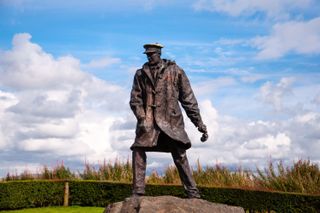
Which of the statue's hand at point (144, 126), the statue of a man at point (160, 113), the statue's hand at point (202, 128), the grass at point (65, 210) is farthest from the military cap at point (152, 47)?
the grass at point (65, 210)

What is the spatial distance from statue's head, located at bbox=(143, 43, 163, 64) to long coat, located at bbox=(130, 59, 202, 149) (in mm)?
125

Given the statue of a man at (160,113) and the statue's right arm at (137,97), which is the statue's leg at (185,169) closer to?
the statue of a man at (160,113)

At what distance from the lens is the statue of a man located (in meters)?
8.90

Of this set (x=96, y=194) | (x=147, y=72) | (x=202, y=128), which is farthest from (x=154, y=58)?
(x=96, y=194)

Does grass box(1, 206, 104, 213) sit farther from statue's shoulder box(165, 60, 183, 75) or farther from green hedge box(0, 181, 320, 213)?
statue's shoulder box(165, 60, 183, 75)

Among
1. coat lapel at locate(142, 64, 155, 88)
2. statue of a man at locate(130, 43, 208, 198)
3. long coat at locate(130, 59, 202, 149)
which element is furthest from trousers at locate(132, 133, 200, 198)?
coat lapel at locate(142, 64, 155, 88)

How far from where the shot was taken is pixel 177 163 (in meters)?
9.12

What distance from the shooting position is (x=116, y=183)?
64.2 ft

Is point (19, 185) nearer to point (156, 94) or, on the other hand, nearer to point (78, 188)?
point (78, 188)

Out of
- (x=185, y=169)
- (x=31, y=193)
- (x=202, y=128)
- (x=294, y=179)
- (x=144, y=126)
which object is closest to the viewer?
(x=144, y=126)

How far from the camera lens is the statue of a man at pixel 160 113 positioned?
890 cm

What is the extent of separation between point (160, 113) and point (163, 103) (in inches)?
6.6

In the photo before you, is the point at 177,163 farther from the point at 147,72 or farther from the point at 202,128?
the point at 147,72

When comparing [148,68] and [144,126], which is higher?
[148,68]
